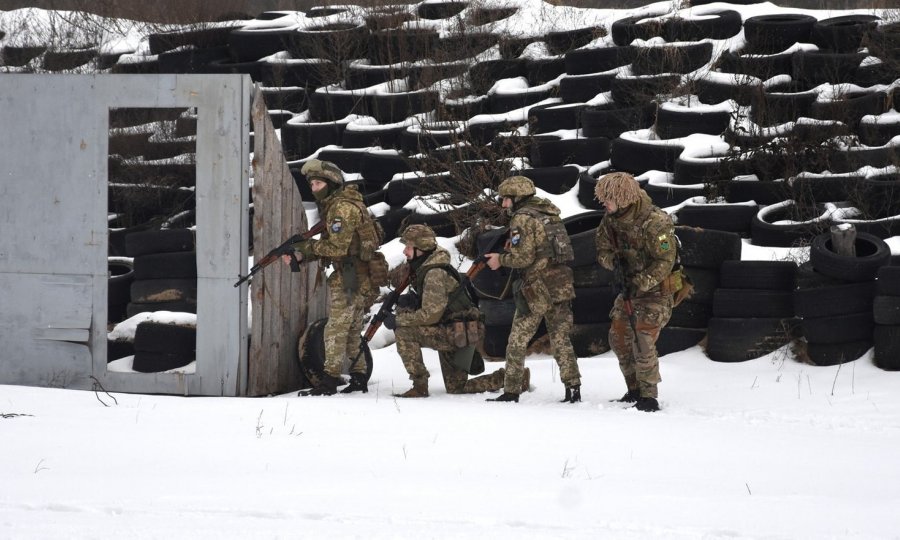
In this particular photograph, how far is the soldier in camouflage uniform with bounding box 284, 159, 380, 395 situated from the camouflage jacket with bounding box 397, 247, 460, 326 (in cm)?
38

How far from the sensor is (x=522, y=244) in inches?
286

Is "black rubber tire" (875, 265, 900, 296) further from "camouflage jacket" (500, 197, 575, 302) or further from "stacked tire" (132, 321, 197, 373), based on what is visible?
"stacked tire" (132, 321, 197, 373)

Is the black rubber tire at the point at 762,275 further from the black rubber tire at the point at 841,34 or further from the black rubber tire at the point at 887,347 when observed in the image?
the black rubber tire at the point at 841,34

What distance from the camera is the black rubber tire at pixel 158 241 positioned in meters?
9.58

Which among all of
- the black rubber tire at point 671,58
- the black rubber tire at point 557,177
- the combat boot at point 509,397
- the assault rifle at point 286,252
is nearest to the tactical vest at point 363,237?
the assault rifle at point 286,252

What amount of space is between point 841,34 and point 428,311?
28.6 feet

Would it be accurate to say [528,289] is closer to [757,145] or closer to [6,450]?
[6,450]

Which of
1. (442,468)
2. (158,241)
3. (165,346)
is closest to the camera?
(442,468)

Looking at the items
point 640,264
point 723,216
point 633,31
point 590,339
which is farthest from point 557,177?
point 640,264

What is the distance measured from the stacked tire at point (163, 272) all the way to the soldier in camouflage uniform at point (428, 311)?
7.84 ft

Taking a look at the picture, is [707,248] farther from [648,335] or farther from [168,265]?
[168,265]

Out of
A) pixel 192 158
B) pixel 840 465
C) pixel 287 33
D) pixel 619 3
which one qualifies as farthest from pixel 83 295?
pixel 619 3

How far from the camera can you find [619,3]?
20156 mm

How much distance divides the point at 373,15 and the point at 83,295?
9808 millimetres
